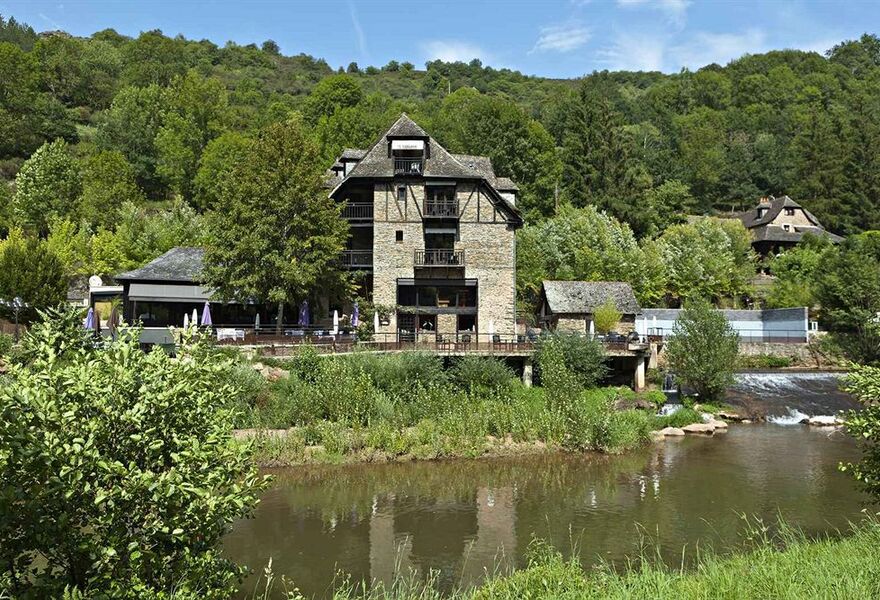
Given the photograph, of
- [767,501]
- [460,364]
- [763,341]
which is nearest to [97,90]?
[460,364]

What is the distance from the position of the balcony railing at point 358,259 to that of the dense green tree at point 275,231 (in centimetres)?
502

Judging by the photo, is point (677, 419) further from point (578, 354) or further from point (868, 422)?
point (868, 422)

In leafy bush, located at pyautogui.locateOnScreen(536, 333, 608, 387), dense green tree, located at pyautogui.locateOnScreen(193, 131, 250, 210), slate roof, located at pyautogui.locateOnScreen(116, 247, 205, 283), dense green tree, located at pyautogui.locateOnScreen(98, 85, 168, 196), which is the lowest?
leafy bush, located at pyautogui.locateOnScreen(536, 333, 608, 387)

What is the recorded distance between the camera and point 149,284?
126 ft

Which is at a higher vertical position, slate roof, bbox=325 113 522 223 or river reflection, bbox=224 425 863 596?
slate roof, bbox=325 113 522 223

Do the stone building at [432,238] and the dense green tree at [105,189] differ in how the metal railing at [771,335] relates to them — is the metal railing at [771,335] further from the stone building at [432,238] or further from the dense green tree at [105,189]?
the dense green tree at [105,189]

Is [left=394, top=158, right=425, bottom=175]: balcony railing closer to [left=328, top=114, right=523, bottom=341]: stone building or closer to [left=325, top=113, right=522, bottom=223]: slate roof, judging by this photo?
[left=328, top=114, right=523, bottom=341]: stone building

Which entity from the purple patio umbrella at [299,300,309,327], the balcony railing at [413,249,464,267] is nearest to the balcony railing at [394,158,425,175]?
the balcony railing at [413,249,464,267]

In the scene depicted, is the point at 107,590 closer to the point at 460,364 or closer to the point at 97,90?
the point at 460,364

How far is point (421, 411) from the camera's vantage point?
2772cm

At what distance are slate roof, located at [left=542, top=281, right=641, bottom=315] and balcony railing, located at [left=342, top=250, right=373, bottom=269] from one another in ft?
41.9

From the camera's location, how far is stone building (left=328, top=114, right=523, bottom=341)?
40812 millimetres

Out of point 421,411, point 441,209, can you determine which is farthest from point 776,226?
point 421,411

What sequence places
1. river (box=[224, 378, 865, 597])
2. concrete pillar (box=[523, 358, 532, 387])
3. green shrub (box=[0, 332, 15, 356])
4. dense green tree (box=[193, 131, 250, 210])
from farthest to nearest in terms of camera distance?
1. dense green tree (box=[193, 131, 250, 210])
2. concrete pillar (box=[523, 358, 532, 387])
3. green shrub (box=[0, 332, 15, 356])
4. river (box=[224, 378, 865, 597])
